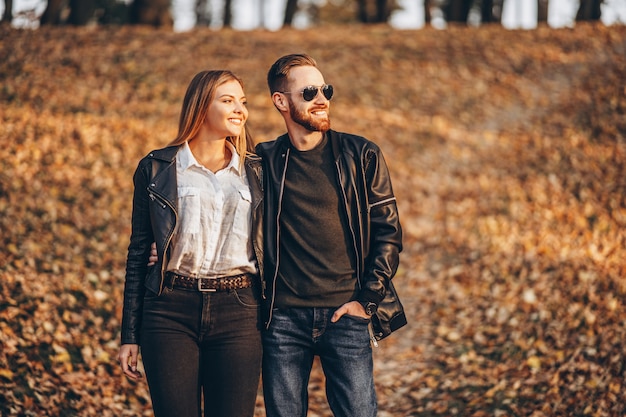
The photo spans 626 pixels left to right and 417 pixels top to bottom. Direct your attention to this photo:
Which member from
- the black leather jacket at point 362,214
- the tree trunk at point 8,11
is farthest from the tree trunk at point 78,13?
the black leather jacket at point 362,214

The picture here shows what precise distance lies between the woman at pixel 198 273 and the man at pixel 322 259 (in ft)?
0.40

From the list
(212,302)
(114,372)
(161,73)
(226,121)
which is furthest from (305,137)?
(161,73)

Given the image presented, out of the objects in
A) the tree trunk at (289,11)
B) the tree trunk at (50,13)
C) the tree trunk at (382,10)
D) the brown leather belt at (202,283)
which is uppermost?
the tree trunk at (382,10)

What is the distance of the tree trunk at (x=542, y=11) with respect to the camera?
770 inches

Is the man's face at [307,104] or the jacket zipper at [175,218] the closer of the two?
the jacket zipper at [175,218]

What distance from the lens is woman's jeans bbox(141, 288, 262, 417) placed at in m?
3.33

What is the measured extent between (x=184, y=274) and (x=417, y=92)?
11.8m

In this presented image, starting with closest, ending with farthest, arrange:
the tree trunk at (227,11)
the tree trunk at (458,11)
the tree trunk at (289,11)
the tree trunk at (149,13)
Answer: the tree trunk at (149,13)
the tree trunk at (458,11)
the tree trunk at (289,11)
the tree trunk at (227,11)

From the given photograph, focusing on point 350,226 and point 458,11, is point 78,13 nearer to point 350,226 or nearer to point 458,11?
point 458,11

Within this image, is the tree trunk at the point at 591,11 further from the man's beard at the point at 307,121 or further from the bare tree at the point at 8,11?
the man's beard at the point at 307,121

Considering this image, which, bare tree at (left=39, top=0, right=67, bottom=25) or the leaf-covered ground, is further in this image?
bare tree at (left=39, top=0, right=67, bottom=25)

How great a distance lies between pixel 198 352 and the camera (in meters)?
3.41

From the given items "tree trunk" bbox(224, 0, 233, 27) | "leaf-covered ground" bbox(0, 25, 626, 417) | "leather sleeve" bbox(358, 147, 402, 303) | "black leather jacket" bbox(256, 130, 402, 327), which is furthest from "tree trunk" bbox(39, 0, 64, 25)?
"leather sleeve" bbox(358, 147, 402, 303)

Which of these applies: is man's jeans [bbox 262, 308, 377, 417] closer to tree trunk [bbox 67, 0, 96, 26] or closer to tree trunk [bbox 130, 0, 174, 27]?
tree trunk [bbox 130, 0, 174, 27]
